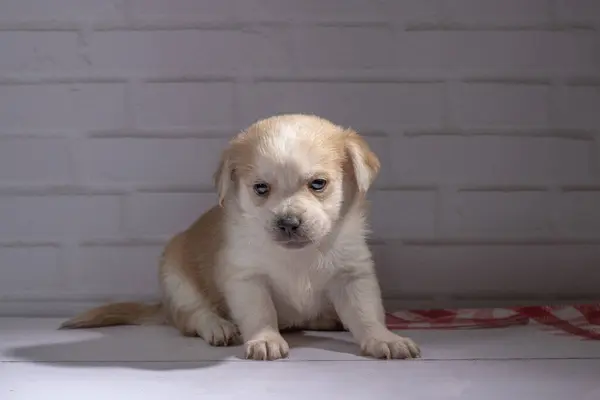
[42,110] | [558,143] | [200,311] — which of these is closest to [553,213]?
[558,143]

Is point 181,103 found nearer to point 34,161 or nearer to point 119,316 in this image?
point 34,161

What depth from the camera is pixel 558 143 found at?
2.00 meters

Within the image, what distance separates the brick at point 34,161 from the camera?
6.51 feet

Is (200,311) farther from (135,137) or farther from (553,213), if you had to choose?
(553,213)

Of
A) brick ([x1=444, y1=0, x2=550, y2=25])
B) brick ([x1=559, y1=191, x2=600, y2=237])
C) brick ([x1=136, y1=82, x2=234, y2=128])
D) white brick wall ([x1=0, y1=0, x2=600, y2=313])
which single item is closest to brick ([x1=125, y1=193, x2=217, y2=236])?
white brick wall ([x1=0, y1=0, x2=600, y2=313])

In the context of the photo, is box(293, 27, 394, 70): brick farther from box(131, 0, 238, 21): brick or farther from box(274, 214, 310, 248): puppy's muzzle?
box(274, 214, 310, 248): puppy's muzzle

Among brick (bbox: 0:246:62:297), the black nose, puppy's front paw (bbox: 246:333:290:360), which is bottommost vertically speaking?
puppy's front paw (bbox: 246:333:290:360)

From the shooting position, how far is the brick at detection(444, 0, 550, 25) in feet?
6.47

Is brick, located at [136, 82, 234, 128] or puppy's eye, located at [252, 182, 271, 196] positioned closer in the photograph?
puppy's eye, located at [252, 182, 271, 196]

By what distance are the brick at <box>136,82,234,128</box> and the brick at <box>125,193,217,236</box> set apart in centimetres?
18

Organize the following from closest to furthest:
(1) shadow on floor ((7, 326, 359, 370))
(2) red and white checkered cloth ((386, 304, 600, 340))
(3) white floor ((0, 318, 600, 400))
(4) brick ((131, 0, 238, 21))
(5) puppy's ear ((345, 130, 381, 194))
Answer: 1. (3) white floor ((0, 318, 600, 400))
2. (1) shadow on floor ((7, 326, 359, 370))
3. (5) puppy's ear ((345, 130, 381, 194))
4. (2) red and white checkered cloth ((386, 304, 600, 340))
5. (4) brick ((131, 0, 238, 21))

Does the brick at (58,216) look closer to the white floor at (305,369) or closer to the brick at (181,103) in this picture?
the brick at (181,103)

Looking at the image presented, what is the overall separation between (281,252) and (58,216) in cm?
69

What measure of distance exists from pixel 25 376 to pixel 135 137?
31.0 inches
